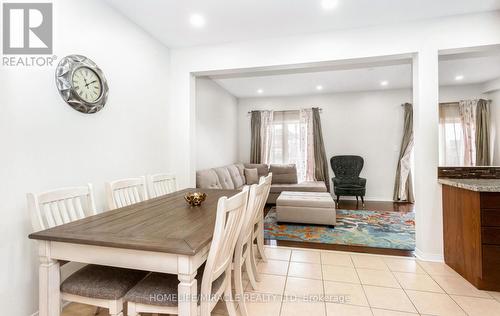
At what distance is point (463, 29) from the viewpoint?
2471 mm

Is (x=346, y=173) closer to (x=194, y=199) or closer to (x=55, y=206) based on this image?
(x=194, y=199)

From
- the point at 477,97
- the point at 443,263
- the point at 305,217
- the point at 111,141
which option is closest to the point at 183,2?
the point at 111,141

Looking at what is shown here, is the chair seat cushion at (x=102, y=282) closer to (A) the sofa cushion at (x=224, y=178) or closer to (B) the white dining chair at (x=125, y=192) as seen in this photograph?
(B) the white dining chair at (x=125, y=192)

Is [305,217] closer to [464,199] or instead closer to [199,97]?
[464,199]

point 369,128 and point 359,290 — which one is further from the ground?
point 369,128

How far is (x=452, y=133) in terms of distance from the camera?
16.4 feet

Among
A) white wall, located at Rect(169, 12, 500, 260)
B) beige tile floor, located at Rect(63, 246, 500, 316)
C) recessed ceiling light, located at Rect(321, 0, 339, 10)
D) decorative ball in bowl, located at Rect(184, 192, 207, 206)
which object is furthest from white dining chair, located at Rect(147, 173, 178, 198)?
recessed ceiling light, located at Rect(321, 0, 339, 10)

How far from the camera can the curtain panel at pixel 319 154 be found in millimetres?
5652

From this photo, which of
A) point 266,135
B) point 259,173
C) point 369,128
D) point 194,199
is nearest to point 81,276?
point 194,199

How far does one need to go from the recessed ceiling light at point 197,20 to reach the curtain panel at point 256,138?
3476 millimetres

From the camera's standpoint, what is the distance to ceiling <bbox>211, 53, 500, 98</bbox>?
3.93 m

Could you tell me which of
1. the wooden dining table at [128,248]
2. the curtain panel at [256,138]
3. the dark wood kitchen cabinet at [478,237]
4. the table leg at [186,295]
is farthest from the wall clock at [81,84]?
the curtain panel at [256,138]

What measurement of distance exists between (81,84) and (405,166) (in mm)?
5926

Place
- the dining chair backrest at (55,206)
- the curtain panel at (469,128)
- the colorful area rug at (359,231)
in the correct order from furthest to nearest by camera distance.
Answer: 1. the curtain panel at (469,128)
2. the colorful area rug at (359,231)
3. the dining chair backrest at (55,206)
